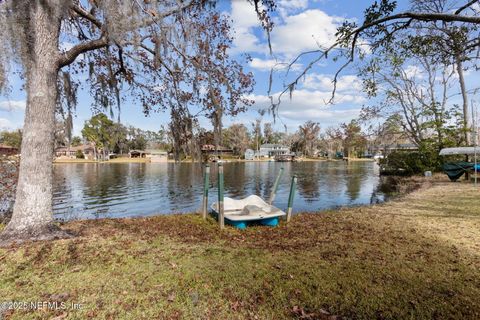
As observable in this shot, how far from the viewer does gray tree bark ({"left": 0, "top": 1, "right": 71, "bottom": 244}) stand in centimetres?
466

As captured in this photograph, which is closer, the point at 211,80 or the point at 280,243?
the point at 280,243

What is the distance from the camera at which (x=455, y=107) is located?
21672mm

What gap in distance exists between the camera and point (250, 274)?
3.80 m

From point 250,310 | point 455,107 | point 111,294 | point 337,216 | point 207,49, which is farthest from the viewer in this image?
point 455,107

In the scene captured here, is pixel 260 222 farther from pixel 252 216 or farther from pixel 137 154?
pixel 137 154

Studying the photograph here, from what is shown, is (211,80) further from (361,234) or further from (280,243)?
(361,234)

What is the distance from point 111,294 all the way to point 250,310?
159 cm

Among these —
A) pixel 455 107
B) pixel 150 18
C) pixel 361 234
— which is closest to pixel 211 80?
pixel 150 18

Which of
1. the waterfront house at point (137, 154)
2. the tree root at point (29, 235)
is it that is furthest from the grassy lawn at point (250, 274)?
the waterfront house at point (137, 154)

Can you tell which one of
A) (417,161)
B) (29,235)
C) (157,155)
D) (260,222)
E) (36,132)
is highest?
(36,132)

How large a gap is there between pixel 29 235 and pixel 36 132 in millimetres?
1733

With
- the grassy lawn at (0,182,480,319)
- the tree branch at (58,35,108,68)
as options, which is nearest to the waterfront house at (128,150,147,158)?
the grassy lawn at (0,182,480,319)

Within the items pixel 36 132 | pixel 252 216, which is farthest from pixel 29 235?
pixel 252 216

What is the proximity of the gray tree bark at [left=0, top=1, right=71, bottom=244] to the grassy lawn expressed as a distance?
0.59 meters
